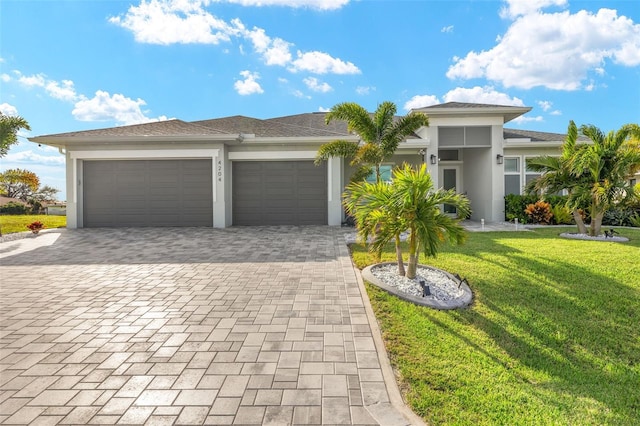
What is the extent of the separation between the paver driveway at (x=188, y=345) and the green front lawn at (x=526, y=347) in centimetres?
44

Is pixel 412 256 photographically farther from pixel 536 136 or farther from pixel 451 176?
pixel 536 136

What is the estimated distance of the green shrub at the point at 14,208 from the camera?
2039cm

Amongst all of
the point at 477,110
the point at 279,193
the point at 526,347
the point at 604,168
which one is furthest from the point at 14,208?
the point at 604,168

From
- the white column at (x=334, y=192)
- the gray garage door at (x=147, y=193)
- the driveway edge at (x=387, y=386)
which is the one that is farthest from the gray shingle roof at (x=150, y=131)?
the driveway edge at (x=387, y=386)

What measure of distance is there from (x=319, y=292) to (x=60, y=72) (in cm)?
1308

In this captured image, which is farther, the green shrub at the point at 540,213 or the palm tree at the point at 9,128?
the green shrub at the point at 540,213

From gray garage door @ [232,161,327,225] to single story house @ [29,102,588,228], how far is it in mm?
43

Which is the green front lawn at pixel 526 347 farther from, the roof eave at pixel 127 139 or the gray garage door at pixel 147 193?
the gray garage door at pixel 147 193

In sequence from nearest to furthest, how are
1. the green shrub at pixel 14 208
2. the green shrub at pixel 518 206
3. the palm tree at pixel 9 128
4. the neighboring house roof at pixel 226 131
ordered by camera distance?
1. the palm tree at pixel 9 128
2. the neighboring house roof at pixel 226 131
3. the green shrub at pixel 518 206
4. the green shrub at pixel 14 208

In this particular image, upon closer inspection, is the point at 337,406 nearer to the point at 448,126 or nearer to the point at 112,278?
the point at 112,278

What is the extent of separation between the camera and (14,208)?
20625mm

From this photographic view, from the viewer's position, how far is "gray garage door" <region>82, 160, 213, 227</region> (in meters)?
12.8

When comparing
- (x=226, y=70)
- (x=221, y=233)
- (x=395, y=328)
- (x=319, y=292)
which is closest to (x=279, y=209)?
(x=221, y=233)

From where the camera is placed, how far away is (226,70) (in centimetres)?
1532
